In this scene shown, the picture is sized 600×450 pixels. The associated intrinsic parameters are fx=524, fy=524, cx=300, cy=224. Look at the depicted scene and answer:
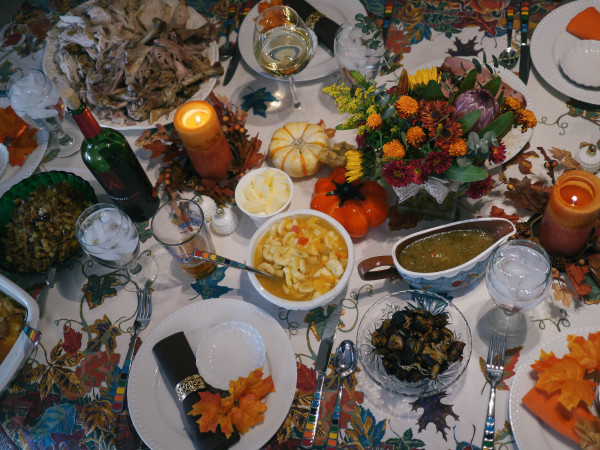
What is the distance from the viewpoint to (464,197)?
1.50 m

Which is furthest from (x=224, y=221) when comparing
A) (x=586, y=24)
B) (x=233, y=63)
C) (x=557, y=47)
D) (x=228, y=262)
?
(x=586, y=24)

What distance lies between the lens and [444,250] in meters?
1.33

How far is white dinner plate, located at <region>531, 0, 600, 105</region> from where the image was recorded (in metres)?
1.56

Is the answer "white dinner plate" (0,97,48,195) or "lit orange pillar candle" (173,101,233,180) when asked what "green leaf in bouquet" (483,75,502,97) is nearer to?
"lit orange pillar candle" (173,101,233,180)

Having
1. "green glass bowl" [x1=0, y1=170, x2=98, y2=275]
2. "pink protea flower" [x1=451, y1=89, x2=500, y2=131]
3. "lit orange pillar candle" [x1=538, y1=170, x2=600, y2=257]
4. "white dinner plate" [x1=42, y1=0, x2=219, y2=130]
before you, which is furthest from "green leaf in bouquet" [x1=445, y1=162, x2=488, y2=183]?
"green glass bowl" [x1=0, y1=170, x2=98, y2=275]

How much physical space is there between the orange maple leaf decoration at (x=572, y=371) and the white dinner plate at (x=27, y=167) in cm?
161

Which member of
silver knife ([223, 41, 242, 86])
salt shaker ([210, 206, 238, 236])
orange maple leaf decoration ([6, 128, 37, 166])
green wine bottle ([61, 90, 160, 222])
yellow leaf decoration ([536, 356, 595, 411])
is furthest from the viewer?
silver knife ([223, 41, 242, 86])

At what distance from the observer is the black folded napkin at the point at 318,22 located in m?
1.77

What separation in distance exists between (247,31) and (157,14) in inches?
12.4

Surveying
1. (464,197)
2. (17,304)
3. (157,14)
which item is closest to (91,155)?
(17,304)

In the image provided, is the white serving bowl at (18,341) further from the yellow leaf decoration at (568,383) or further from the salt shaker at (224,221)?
the yellow leaf decoration at (568,383)

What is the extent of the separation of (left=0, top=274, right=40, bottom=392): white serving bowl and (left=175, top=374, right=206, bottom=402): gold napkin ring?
0.45 meters

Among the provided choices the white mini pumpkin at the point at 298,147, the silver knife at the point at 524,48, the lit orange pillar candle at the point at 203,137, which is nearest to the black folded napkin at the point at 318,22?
the white mini pumpkin at the point at 298,147

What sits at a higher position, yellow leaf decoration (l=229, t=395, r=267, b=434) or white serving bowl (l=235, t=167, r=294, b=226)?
white serving bowl (l=235, t=167, r=294, b=226)
